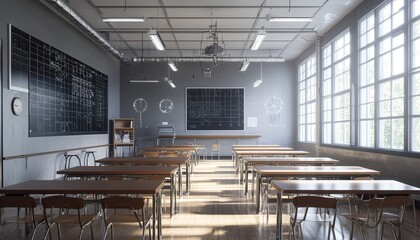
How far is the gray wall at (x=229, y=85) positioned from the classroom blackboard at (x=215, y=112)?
0.19m

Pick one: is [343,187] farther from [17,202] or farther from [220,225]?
[17,202]

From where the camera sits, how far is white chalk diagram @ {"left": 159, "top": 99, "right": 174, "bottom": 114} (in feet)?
44.4

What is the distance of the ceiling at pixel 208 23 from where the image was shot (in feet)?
25.1

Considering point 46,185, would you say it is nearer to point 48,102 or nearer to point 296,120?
point 48,102

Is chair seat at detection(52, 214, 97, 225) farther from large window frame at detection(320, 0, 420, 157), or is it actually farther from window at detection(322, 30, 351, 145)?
window at detection(322, 30, 351, 145)

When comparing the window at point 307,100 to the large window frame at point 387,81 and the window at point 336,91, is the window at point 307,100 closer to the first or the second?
the window at point 336,91

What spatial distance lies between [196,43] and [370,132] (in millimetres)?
5828

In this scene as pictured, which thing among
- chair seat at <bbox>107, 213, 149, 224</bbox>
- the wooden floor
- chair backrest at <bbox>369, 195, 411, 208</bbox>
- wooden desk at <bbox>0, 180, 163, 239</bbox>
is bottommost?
the wooden floor

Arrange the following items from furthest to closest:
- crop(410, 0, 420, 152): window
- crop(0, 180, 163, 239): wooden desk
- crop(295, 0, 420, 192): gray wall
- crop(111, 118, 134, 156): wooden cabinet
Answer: crop(111, 118, 134, 156): wooden cabinet < crop(295, 0, 420, 192): gray wall < crop(410, 0, 420, 152): window < crop(0, 180, 163, 239): wooden desk

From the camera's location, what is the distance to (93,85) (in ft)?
34.2

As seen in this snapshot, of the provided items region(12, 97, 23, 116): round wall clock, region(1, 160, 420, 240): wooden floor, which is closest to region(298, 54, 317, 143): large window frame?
region(1, 160, 420, 240): wooden floor

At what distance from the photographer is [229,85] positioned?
13594 mm

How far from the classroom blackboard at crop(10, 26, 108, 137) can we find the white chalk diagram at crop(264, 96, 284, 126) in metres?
5.99

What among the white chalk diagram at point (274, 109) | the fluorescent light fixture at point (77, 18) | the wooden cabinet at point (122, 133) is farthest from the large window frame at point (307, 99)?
the fluorescent light fixture at point (77, 18)
